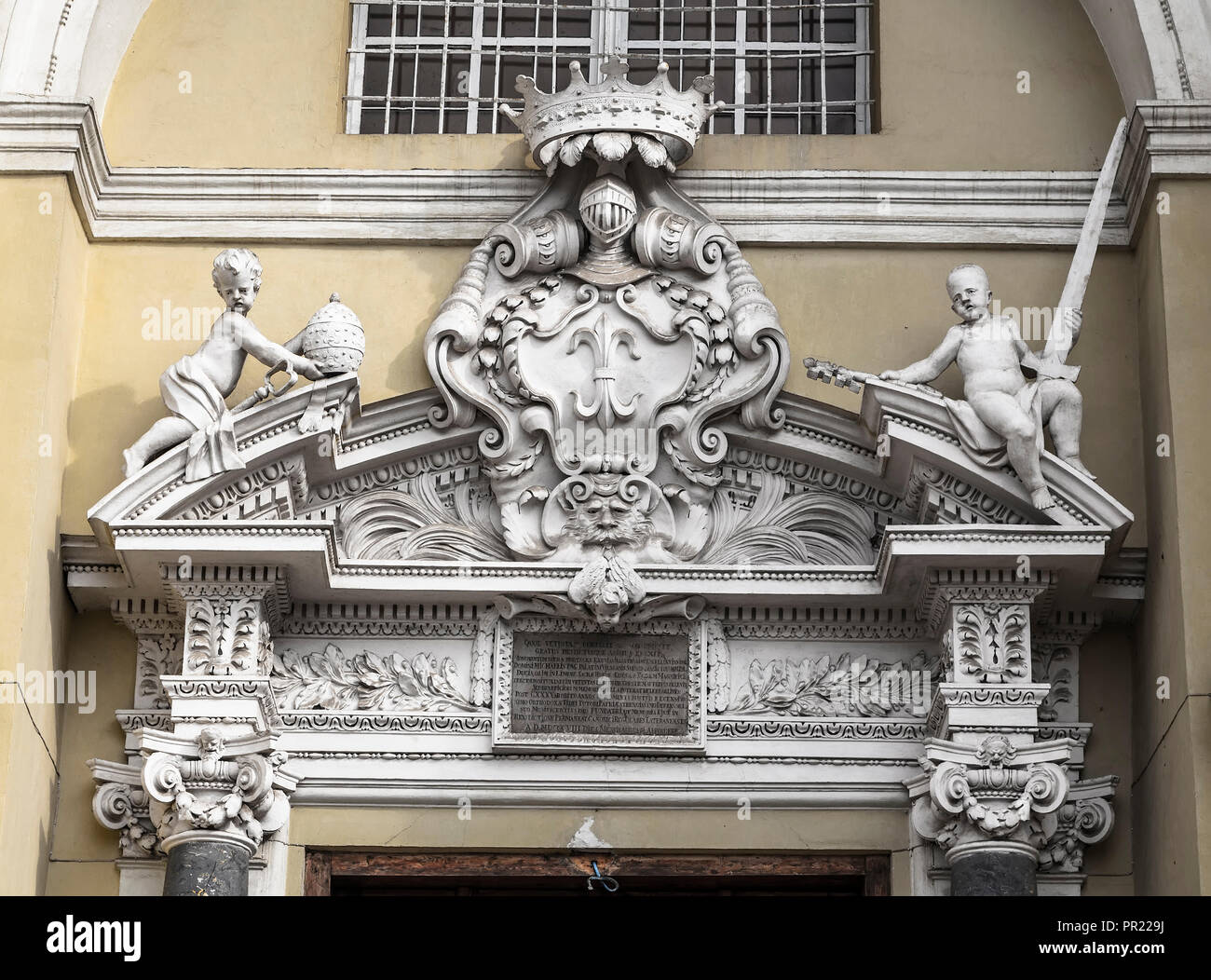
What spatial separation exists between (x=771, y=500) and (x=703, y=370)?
0.69 metres

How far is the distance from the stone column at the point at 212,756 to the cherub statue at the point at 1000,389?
3164 mm

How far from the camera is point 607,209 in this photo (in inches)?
499

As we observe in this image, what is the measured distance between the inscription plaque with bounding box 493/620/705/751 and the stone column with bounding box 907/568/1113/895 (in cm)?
112

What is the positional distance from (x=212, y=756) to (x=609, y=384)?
2562 mm

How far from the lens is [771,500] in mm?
12586

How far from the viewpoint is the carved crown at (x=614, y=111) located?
12.7m

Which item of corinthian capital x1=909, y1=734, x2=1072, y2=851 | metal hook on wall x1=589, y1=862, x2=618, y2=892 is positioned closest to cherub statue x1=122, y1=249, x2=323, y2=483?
metal hook on wall x1=589, y1=862, x2=618, y2=892

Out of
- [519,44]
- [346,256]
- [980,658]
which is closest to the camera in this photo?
[980,658]

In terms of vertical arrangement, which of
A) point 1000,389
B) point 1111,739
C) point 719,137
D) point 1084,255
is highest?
point 719,137

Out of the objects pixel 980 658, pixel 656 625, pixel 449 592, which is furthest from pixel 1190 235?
pixel 449 592

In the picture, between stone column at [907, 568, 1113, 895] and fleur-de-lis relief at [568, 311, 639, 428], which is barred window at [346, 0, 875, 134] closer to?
fleur-de-lis relief at [568, 311, 639, 428]

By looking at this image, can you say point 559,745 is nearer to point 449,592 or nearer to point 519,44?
point 449,592

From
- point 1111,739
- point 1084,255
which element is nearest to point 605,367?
point 1084,255

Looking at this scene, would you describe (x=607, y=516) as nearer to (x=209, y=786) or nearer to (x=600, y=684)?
(x=600, y=684)
